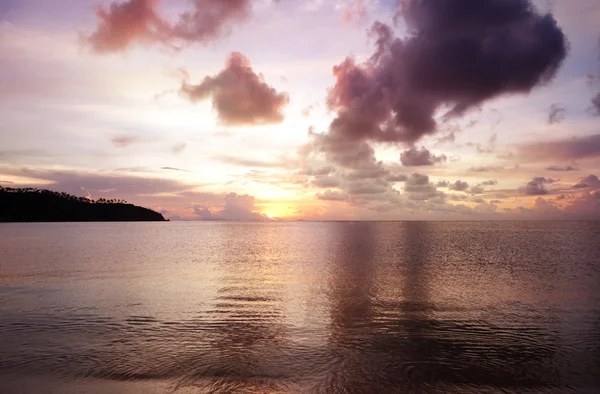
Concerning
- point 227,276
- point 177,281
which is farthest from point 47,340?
point 227,276

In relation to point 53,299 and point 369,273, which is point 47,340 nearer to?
point 53,299

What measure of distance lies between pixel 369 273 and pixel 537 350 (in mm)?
27358

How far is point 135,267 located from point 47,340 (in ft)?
109

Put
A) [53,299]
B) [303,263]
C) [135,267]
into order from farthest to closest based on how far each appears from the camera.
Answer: [303,263]
[135,267]
[53,299]

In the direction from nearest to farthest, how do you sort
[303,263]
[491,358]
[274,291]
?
1. [491,358]
2. [274,291]
3. [303,263]

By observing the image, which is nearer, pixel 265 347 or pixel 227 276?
pixel 265 347

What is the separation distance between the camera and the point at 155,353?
16922 millimetres

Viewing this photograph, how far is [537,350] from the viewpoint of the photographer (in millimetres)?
17844

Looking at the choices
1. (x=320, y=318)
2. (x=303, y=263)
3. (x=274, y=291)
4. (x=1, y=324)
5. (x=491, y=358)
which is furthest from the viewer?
(x=303, y=263)

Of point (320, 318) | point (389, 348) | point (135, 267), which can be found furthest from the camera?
point (135, 267)

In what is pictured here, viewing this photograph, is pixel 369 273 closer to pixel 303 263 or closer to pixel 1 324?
pixel 303 263

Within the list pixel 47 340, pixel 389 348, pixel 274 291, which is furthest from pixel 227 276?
pixel 389 348

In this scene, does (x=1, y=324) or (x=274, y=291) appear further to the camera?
(x=274, y=291)

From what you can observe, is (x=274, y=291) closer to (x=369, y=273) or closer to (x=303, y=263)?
(x=369, y=273)
